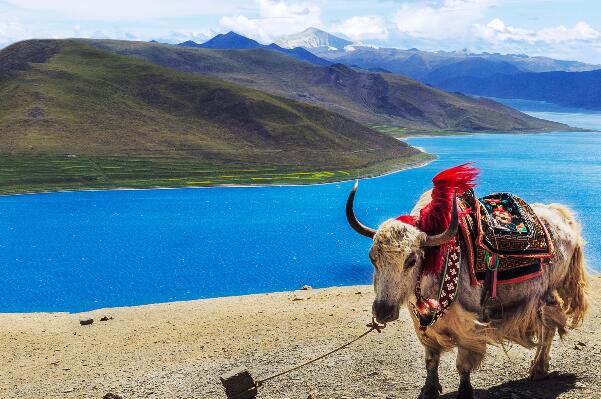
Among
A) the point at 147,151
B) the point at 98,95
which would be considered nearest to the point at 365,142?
the point at 147,151

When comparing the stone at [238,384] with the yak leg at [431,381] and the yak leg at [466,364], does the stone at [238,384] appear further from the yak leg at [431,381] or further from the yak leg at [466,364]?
the yak leg at [466,364]

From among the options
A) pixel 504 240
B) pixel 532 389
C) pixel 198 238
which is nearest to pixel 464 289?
pixel 504 240

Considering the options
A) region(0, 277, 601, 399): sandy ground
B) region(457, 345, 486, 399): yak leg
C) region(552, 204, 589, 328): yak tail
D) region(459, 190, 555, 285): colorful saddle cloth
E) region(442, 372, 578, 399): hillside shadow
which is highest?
region(459, 190, 555, 285): colorful saddle cloth

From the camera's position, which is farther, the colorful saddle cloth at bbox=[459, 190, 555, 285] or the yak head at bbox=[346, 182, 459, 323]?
the colorful saddle cloth at bbox=[459, 190, 555, 285]

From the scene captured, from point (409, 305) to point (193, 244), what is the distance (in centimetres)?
4709

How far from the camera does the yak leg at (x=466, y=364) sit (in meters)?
6.97

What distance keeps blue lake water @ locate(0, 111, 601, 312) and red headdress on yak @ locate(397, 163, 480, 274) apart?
106 ft

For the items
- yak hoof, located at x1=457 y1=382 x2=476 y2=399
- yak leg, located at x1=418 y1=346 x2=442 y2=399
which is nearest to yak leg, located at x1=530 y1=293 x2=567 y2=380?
yak hoof, located at x1=457 y1=382 x2=476 y2=399

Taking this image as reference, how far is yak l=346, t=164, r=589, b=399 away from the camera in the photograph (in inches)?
237

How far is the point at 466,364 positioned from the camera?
705 centimetres

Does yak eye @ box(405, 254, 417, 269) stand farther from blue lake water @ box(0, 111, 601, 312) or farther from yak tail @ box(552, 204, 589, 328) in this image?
blue lake water @ box(0, 111, 601, 312)

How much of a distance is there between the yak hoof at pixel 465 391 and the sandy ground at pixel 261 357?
46 cm

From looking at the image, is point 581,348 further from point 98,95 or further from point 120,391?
point 98,95

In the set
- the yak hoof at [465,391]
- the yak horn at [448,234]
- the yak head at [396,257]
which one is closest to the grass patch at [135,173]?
the yak hoof at [465,391]
